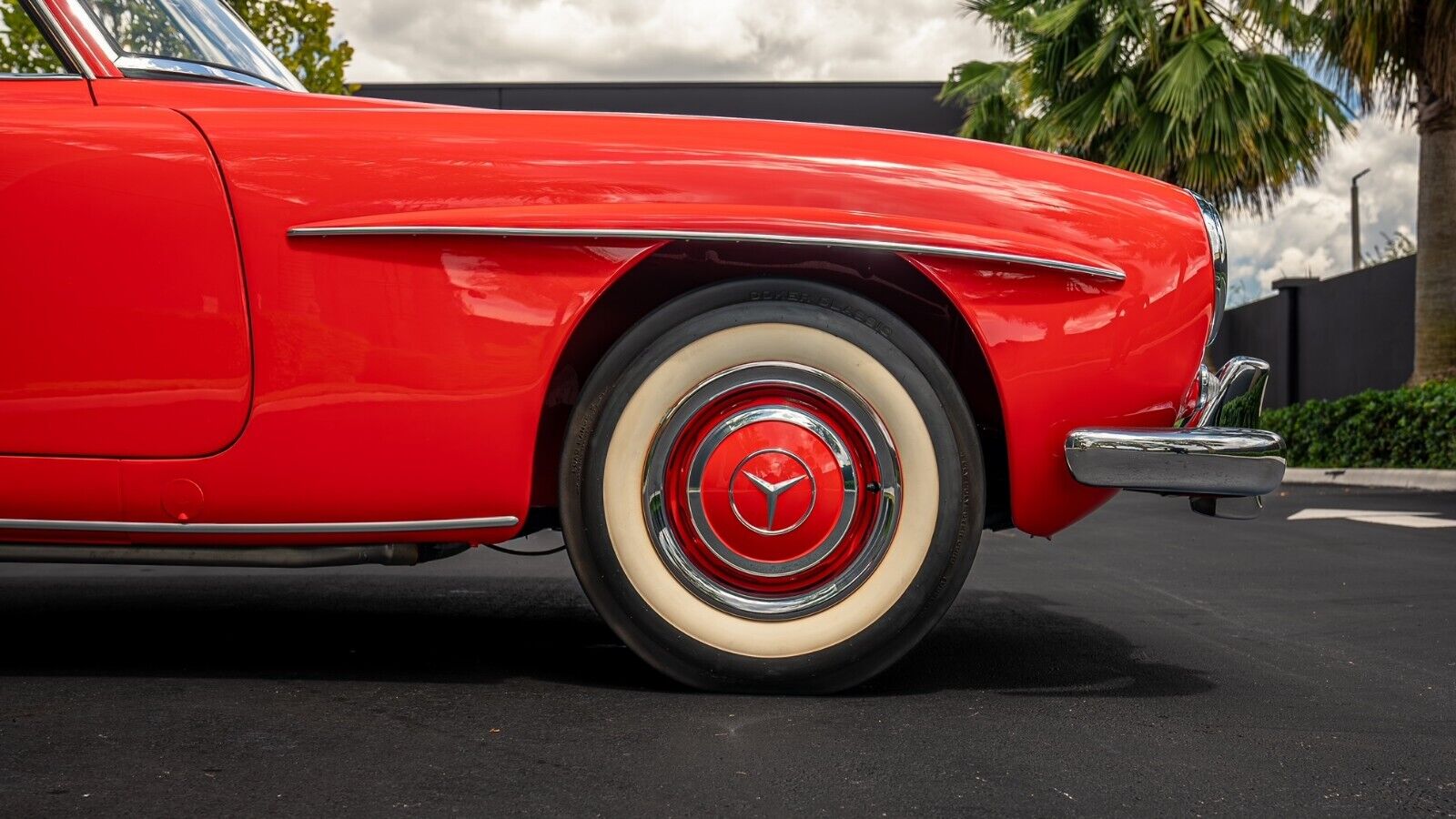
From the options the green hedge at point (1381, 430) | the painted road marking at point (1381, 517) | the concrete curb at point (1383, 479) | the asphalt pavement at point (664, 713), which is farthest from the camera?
the green hedge at point (1381, 430)

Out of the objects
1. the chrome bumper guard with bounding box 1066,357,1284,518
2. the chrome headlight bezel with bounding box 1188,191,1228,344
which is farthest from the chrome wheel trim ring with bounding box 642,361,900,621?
the chrome headlight bezel with bounding box 1188,191,1228,344

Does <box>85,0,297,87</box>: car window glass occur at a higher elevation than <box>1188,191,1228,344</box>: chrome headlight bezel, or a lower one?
higher

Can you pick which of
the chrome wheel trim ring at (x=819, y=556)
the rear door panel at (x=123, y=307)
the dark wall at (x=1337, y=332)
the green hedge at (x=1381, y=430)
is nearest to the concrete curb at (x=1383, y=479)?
the green hedge at (x=1381, y=430)

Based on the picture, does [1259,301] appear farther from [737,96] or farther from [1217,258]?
[1217,258]

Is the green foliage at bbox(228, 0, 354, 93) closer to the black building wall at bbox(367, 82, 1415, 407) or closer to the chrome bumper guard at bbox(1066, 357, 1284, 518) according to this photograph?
the black building wall at bbox(367, 82, 1415, 407)

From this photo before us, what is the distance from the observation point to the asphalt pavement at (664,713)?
5.88ft

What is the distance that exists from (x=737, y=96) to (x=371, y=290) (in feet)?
75.7

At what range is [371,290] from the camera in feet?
7.62

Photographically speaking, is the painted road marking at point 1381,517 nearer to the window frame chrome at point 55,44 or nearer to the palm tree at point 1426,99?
the palm tree at point 1426,99

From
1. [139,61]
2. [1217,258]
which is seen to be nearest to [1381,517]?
[1217,258]

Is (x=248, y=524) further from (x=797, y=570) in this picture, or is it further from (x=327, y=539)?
(x=797, y=570)

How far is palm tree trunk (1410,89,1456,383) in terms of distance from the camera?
10883mm

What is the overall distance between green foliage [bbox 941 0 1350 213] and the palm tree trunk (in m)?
1.92

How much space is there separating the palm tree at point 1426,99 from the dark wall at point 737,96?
13.2 meters
